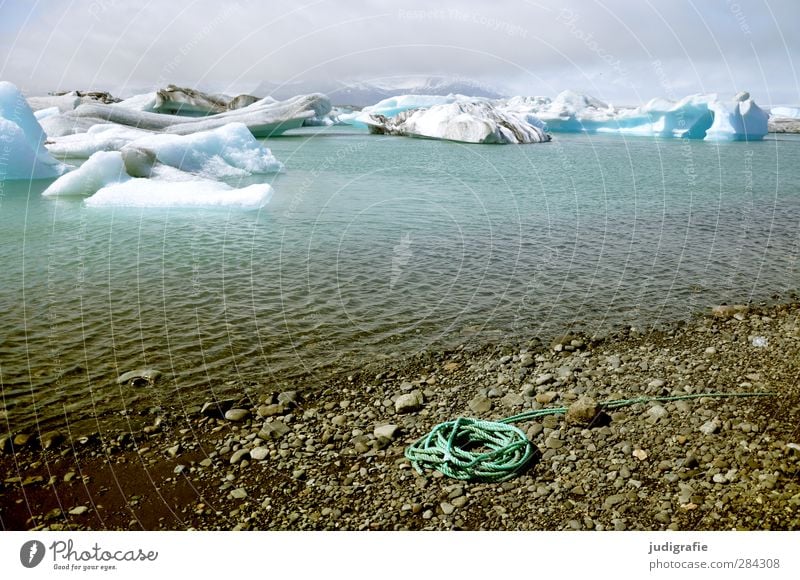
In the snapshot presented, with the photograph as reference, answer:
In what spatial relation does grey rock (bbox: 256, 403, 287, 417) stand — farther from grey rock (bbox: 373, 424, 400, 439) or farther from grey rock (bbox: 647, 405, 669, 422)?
grey rock (bbox: 647, 405, 669, 422)

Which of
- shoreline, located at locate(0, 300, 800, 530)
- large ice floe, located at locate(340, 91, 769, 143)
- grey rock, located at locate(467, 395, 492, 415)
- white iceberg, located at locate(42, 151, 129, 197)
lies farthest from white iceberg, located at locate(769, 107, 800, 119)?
grey rock, located at locate(467, 395, 492, 415)

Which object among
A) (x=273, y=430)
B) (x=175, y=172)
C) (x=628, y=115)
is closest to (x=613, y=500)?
(x=273, y=430)

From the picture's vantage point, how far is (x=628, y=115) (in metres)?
50.3

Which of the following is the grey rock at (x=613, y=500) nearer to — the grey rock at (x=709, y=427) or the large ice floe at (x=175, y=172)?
the grey rock at (x=709, y=427)

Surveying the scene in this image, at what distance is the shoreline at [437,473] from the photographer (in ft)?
13.4

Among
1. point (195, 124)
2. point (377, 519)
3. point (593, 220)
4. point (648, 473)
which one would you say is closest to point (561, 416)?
point (648, 473)

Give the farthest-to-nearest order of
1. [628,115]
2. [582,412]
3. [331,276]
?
1. [628,115]
2. [331,276]
3. [582,412]

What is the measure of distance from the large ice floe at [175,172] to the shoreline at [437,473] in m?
9.68

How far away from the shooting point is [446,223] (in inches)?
541

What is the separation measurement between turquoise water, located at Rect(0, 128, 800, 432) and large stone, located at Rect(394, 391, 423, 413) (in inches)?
47.0

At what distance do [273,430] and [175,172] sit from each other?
44.1ft

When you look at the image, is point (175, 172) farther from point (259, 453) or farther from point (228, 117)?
point (228, 117)

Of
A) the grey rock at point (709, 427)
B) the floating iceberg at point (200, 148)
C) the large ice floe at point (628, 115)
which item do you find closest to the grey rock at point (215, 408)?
the grey rock at point (709, 427)
